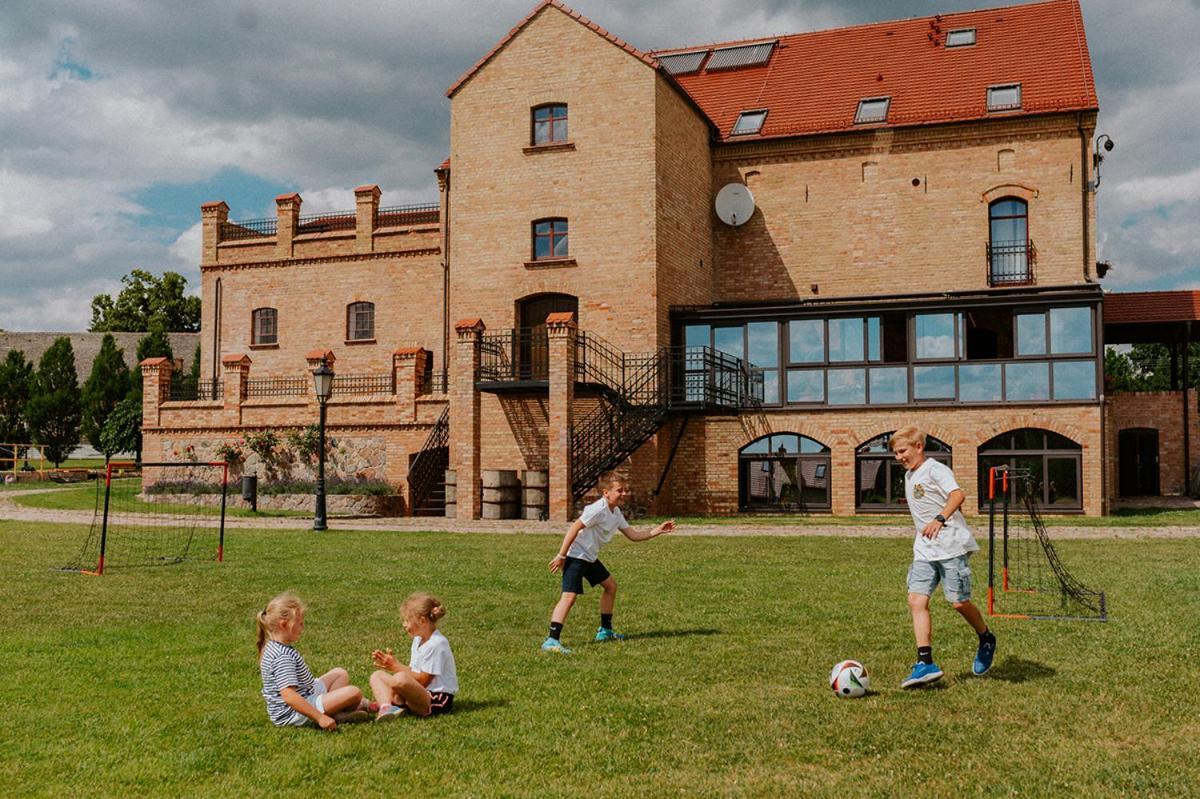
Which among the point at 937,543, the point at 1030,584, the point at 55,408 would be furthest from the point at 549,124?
the point at 55,408

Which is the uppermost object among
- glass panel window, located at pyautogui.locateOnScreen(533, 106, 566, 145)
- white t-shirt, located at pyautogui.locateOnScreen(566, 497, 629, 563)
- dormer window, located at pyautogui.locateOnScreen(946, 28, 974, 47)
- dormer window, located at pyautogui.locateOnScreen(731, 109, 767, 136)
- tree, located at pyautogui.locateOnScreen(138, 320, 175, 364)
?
dormer window, located at pyautogui.locateOnScreen(946, 28, 974, 47)

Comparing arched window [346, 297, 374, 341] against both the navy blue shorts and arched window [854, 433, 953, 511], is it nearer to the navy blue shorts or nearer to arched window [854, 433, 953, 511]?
arched window [854, 433, 953, 511]

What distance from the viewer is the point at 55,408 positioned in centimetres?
4769

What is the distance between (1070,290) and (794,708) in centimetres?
2054

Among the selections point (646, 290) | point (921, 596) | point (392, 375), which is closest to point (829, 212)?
point (646, 290)

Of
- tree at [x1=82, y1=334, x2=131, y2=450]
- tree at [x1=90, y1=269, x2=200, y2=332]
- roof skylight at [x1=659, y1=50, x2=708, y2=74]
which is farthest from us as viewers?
tree at [x1=90, y1=269, x2=200, y2=332]

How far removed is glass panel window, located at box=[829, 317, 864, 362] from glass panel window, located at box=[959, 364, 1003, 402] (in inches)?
93.8

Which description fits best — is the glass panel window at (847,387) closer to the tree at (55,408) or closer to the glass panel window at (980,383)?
the glass panel window at (980,383)

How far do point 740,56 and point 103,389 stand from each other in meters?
32.3

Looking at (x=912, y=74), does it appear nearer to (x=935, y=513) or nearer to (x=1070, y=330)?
(x=1070, y=330)

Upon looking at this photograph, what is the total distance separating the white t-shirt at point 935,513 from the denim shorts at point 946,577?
0.17 feet

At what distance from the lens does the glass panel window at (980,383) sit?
77.9 feet

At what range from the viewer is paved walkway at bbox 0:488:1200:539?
18300 millimetres

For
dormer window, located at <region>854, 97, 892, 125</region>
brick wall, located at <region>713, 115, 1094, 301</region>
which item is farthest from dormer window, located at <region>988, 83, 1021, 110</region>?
dormer window, located at <region>854, 97, 892, 125</region>
